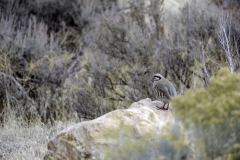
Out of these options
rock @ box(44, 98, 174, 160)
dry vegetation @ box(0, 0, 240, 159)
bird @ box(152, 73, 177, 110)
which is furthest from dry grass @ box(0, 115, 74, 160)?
bird @ box(152, 73, 177, 110)

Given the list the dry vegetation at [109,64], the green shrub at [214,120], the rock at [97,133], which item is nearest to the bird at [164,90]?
the rock at [97,133]

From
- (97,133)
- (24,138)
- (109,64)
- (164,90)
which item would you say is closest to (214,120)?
(97,133)

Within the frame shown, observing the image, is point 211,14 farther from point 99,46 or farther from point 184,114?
point 184,114

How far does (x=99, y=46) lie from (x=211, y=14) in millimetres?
2394

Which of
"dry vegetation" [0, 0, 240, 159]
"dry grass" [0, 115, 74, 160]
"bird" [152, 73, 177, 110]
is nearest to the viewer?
"bird" [152, 73, 177, 110]

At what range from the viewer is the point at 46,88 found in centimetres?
940

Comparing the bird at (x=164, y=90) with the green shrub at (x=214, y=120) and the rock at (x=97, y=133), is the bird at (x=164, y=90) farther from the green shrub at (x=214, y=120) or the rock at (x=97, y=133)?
the green shrub at (x=214, y=120)

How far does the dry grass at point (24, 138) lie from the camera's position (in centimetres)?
614

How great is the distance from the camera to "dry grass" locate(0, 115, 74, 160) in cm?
614

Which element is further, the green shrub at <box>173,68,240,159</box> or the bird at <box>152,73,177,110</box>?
the bird at <box>152,73,177,110</box>

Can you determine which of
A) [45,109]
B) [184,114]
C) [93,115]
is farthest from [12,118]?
[184,114]

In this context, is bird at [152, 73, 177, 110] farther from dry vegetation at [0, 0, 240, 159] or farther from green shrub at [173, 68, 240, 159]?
dry vegetation at [0, 0, 240, 159]

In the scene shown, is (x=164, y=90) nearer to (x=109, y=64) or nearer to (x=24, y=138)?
(x=24, y=138)

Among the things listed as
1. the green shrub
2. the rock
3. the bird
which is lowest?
the rock
